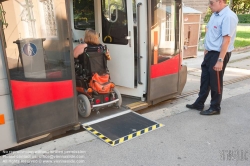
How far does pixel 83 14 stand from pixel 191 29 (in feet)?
16.4

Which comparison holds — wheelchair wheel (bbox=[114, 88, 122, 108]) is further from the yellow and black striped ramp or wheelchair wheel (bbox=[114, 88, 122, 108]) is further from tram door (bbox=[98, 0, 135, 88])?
tram door (bbox=[98, 0, 135, 88])

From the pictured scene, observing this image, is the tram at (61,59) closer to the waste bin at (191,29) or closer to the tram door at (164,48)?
the tram door at (164,48)

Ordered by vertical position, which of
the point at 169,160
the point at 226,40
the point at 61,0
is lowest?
the point at 169,160

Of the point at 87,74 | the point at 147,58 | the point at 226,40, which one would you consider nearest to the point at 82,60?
the point at 87,74

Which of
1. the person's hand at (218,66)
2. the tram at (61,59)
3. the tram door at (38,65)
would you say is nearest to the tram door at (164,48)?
the tram at (61,59)

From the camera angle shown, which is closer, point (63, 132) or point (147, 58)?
point (63, 132)

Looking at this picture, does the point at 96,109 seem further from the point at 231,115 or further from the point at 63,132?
the point at 231,115

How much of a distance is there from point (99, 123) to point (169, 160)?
1.35 metres

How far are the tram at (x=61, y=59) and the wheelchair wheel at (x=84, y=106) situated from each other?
1.59 ft

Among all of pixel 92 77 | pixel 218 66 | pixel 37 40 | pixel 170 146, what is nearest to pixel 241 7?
pixel 218 66

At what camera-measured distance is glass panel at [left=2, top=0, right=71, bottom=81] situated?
110 inches

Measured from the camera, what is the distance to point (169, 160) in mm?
2955

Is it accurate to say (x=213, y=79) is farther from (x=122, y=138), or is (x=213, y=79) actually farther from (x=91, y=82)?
(x=91, y=82)

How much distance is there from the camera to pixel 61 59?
3219 millimetres
